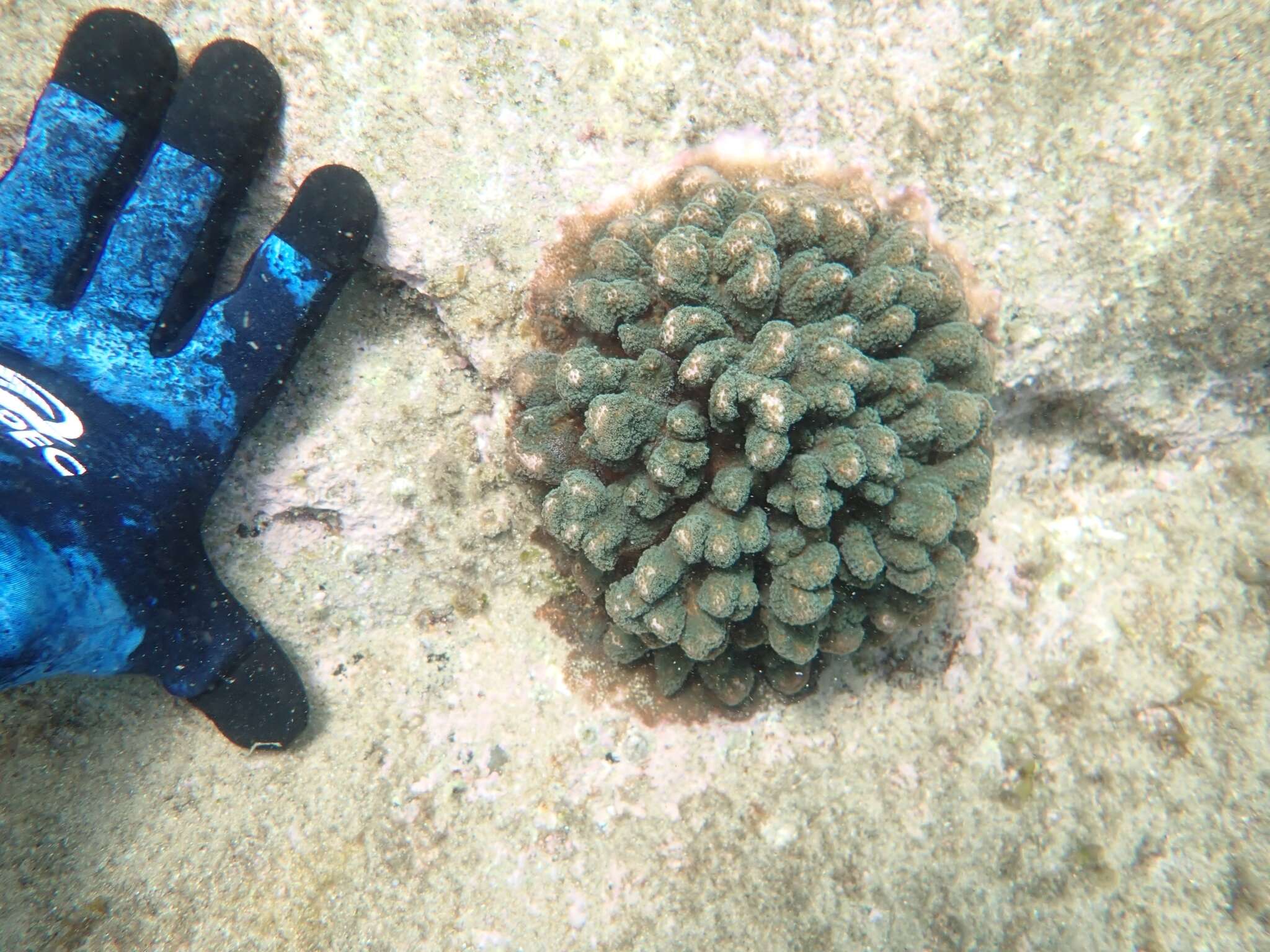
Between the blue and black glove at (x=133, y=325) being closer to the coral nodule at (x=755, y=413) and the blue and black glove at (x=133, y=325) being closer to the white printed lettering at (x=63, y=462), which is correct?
the white printed lettering at (x=63, y=462)

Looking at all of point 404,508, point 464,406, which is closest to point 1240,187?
point 464,406

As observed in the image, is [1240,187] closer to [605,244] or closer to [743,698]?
[605,244]

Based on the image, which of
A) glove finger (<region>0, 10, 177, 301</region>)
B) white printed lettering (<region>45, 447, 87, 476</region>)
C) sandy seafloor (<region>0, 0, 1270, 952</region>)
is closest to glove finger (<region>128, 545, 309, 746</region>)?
sandy seafloor (<region>0, 0, 1270, 952</region>)

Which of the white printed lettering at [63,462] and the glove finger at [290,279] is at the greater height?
the glove finger at [290,279]

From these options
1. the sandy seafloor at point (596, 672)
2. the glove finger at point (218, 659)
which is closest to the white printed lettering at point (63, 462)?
the glove finger at point (218, 659)

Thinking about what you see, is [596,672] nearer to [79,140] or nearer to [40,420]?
[40,420]

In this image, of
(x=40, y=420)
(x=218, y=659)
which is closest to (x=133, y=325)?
(x=40, y=420)
